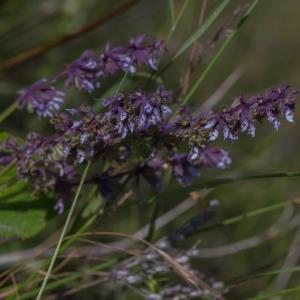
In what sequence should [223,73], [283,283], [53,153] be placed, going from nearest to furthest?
[53,153]
[283,283]
[223,73]

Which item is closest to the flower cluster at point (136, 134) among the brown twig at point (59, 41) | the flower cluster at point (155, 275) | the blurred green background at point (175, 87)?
the flower cluster at point (155, 275)

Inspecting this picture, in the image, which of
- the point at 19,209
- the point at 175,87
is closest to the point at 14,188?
the point at 19,209

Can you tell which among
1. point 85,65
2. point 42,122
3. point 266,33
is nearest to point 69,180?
point 85,65

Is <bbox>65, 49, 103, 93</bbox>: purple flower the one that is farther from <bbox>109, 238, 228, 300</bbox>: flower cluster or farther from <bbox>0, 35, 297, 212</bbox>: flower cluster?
<bbox>109, 238, 228, 300</bbox>: flower cluster

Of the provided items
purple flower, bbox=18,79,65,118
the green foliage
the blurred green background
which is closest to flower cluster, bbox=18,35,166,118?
purple flower, bbox=18,79,65,118

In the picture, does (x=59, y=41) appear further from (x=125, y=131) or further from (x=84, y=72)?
(x=125, y=131)

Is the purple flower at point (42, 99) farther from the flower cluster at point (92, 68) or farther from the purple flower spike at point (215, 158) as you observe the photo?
the purple flower spike at point (215, 158)

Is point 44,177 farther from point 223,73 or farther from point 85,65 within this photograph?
point 223,73
